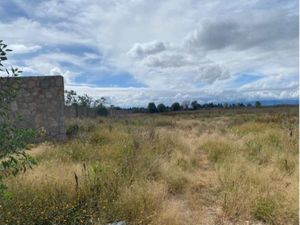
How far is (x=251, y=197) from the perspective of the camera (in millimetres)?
5422

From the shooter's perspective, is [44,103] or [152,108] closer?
[44,103]

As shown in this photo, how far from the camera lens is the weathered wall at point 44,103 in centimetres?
1132

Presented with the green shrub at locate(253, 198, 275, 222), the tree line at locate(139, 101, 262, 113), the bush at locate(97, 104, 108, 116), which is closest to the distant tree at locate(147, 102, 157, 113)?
the tree line at locate(139, 101, 262, 113)

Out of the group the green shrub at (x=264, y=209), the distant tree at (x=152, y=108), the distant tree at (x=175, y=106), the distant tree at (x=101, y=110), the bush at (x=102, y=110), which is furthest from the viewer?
the distant tree at (x=175, y=106)

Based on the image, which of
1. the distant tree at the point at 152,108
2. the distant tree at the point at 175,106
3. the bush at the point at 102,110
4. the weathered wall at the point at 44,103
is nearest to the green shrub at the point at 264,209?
the weathered wall at the point at 44,103

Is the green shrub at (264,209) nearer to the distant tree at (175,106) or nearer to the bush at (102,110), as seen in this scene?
the bush at (102,110)

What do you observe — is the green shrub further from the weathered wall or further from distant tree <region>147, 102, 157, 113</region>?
distant tree <region>147, 102, 157, 113</region>

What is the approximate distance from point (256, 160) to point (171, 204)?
369 cm

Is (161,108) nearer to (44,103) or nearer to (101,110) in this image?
(101,110)

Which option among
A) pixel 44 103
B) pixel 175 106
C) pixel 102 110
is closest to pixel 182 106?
pixel 175 106

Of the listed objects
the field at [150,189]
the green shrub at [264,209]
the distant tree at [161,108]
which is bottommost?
the green shrub at [264,209]

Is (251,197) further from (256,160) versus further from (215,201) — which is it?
(256,160)

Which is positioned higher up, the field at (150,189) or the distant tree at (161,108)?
the distant tree at (161,108)

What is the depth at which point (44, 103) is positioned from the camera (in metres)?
11.4
